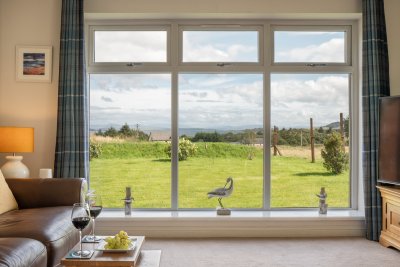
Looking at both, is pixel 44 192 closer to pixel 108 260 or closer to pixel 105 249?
pixel 105 249

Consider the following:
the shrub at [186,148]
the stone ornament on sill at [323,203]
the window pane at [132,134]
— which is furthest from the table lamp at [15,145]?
the stone ornament on sill at [323,203]

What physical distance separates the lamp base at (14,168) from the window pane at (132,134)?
2.83ft

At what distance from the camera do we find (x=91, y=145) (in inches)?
203

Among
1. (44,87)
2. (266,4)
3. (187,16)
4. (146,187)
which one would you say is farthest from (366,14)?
(44,87)

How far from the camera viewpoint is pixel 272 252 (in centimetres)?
416

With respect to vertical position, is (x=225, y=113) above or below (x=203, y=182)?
above

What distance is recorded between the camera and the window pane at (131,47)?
5.11 meters

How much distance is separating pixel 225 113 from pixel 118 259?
292 cm

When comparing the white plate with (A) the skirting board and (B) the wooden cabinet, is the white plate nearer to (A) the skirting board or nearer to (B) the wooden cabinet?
(A) the skirting board

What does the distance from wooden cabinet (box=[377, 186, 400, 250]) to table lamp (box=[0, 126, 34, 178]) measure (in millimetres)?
3546

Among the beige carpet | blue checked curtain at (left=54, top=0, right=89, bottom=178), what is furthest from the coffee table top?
blue checked curtain at (left=54, top=0, right=89, bottom=178)

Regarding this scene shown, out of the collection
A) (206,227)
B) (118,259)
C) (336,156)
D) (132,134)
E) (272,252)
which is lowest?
(272,252)

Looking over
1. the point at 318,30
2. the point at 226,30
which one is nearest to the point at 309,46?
the point at 318,30

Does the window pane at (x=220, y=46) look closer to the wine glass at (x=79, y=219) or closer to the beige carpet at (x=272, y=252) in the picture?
the beige carpet at (x=272, y=252)
